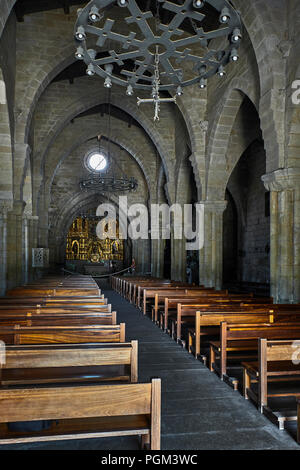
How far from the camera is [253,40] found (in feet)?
29.1


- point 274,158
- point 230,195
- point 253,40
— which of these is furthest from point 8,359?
point 230,195

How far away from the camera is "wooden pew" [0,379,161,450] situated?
2.01m

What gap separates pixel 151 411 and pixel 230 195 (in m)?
19.9

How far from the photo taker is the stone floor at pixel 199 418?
9.89ft

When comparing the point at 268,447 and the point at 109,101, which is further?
the point at 109,101

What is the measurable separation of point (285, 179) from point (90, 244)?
2181 cm

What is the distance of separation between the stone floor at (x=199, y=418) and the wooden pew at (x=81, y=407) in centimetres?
80

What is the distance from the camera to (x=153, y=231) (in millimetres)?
22484

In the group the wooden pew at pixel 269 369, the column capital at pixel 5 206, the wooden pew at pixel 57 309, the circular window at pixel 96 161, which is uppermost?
the circular window at pixel 96 161

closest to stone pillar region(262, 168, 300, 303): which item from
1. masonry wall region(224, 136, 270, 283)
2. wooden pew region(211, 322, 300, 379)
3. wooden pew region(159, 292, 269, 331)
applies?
wooden pew region(159, 292, 269, 331)

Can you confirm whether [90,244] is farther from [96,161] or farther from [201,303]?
[201,303]

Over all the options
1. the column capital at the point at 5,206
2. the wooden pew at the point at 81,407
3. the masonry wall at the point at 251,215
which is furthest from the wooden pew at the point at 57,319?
the masonry wall at the point at 251,215

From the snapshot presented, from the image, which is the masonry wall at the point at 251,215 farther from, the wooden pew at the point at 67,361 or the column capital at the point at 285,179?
the wooden pew at the point at 67,361

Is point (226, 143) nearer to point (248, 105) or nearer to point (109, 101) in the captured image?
point (248, 105)
